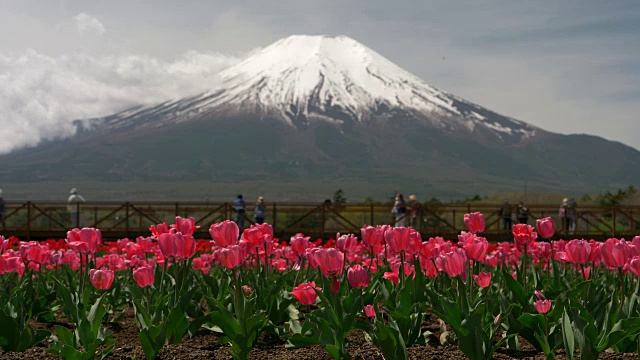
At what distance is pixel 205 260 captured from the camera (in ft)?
29.8

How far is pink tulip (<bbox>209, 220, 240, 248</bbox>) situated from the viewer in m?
5.54

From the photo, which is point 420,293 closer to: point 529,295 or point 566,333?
point 529,295

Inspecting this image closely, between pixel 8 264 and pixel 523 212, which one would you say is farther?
pixel 523 212

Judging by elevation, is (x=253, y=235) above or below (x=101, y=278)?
above

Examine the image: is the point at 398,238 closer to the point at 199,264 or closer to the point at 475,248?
the point at 475,248

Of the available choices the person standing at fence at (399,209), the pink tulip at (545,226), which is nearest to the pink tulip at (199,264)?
the pink tulip at (545,226)

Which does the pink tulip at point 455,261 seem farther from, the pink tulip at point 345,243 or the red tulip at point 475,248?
the pink tulip at point 345,243

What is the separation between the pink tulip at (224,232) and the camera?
18.2ft

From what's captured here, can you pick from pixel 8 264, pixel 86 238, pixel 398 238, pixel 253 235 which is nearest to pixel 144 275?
pixel 86 238

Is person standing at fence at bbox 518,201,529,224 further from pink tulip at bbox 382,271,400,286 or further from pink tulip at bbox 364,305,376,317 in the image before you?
pink tulip at bbox 364,305,376,317

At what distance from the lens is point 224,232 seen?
5574 millimetres

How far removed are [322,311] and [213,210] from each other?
69.0ft

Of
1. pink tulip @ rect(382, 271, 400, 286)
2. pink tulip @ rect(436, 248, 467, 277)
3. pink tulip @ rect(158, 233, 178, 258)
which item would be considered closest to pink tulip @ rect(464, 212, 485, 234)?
pink tulip @ rect(382, 271, 400, 286)

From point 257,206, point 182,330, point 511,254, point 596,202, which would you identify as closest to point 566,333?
point 182,330
